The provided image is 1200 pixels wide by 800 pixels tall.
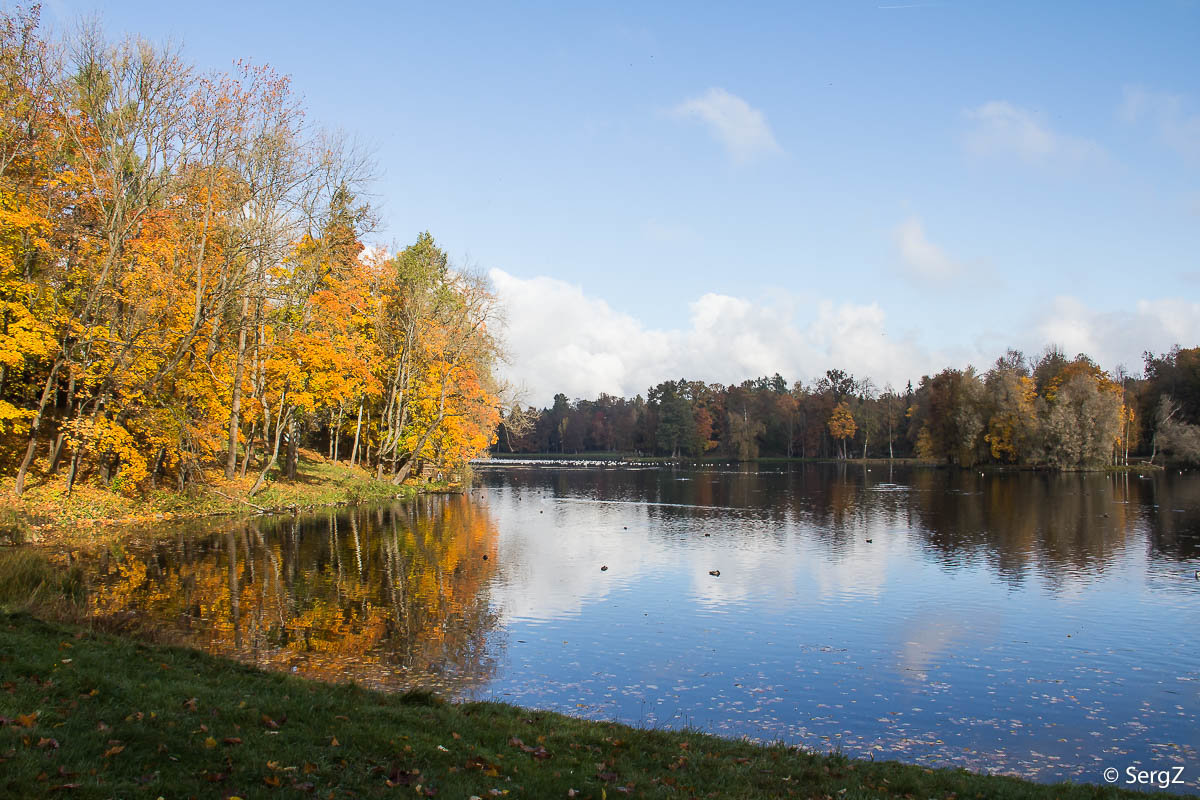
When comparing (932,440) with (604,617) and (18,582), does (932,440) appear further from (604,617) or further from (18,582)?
(18,582)

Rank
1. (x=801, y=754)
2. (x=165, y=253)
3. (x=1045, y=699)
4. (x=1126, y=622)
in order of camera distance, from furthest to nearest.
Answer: (x=165, y=253) < (x=1126, y=622) < (x=1045, y=699) < (x=801, y=754)

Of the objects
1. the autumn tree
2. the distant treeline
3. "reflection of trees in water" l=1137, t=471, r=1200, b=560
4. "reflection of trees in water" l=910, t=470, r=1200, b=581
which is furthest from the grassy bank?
the autumn tree

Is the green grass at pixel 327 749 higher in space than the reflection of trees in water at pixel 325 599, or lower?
higher

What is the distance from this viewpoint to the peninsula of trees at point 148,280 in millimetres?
26984

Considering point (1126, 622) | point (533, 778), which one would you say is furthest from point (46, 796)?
point (1126, 622)

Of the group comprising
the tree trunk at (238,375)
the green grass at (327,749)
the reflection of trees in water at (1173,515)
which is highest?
the tree trunk at (238,375)

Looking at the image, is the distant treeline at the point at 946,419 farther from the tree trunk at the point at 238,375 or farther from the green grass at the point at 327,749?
the green grass at the point at 327,749

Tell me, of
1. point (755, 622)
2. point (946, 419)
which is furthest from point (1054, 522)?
point (946, 419)

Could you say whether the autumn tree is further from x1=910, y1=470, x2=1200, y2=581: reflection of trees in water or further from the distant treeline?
x1=910, y1=470, x2=1200, y2=581: reflection of trees in water

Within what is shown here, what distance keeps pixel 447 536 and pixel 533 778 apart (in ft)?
81.8

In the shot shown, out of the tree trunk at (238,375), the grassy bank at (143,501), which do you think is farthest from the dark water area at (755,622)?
the tree trunk at (238,375)

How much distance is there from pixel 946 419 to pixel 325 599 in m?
106

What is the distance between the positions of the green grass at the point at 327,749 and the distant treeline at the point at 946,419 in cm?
4581

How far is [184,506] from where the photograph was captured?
3378 cm
